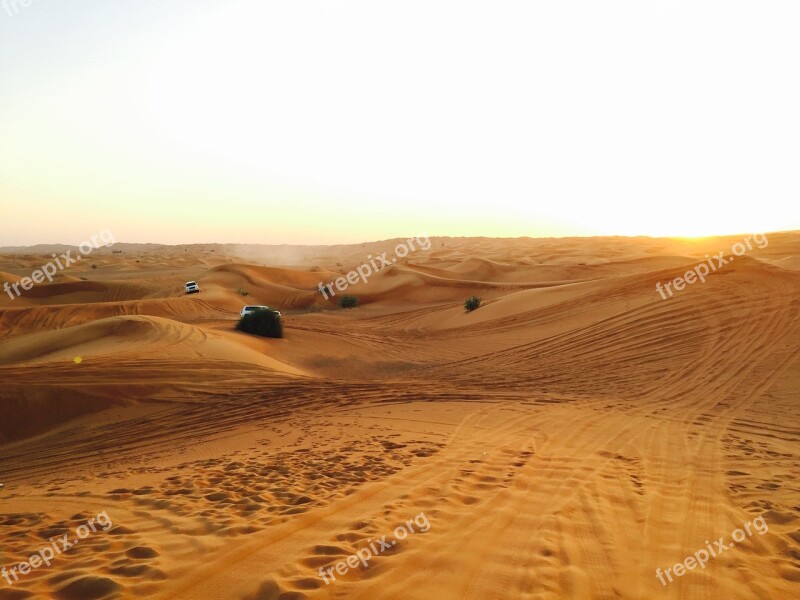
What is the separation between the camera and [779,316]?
13.6 metres

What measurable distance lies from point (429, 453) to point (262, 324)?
1162 cm

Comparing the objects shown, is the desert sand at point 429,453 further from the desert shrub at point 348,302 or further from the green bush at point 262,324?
the desert shrub at point 348,302

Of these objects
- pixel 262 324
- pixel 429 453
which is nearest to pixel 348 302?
pixel 262 324

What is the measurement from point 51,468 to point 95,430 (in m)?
1.43

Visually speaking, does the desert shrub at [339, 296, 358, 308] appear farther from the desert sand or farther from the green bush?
the green bush

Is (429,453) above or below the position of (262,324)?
below

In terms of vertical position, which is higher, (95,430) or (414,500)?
(414,500)

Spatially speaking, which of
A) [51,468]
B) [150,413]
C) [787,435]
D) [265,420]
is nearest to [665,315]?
[787,435]

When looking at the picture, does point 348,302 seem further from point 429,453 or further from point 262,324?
point 429,453

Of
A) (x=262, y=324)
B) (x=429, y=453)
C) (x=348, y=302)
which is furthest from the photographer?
(x=348, y=302)

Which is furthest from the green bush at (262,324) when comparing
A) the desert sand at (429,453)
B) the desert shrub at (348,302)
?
the desert shrub at (348,302)

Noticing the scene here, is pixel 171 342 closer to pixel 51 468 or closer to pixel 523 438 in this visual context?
pixel 51 468

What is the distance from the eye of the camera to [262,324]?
1719 cm

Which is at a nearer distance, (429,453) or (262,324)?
(429,453)
